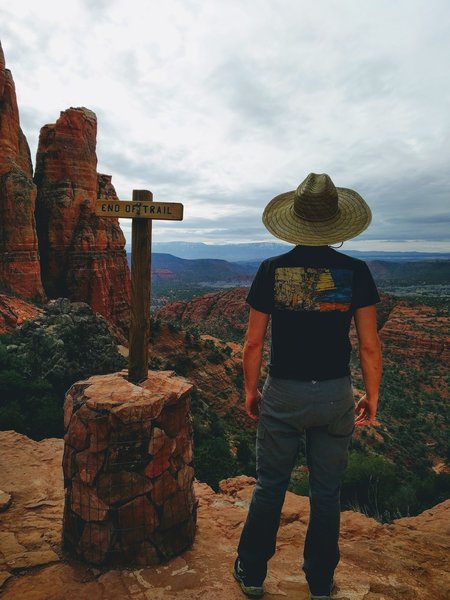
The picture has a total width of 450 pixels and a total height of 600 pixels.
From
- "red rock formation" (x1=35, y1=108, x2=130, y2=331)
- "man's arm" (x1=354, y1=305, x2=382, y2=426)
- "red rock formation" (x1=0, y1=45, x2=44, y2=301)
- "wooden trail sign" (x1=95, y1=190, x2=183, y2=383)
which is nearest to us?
"man's arm" (x1=354, y1=305, x2=382, y2=426)

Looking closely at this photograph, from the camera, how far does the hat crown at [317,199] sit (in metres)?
2.63

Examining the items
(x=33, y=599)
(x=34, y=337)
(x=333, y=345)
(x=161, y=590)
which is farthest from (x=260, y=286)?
(x=34, y=337)

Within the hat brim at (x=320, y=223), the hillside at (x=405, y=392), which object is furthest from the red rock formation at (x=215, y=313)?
the hat brim at (x=320, y=223)

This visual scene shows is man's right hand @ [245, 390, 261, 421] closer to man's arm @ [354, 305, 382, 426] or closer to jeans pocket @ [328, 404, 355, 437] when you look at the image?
jeans pocket @ [328, 404, 355, 437]

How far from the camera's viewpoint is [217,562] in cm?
339

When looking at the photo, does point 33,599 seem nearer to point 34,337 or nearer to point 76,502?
point 76,502

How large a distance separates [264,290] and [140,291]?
1732mm

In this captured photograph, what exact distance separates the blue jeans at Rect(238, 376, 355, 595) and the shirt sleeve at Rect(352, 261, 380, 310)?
0.55 meters

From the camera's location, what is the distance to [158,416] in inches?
134

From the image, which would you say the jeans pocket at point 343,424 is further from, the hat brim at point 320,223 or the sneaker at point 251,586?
the sneaker at point 251,586

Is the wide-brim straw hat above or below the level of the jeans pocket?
above

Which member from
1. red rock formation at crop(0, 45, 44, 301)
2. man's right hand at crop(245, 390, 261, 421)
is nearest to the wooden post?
man's right hand at crop(245, 390, 261, 421)

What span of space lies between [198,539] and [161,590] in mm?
982

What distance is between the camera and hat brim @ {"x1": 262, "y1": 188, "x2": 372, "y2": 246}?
8.55ft
